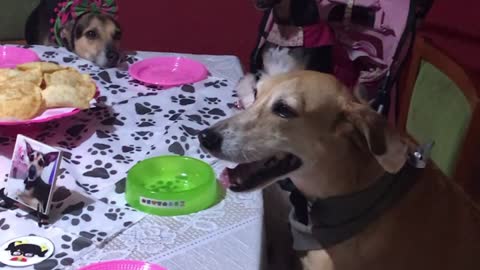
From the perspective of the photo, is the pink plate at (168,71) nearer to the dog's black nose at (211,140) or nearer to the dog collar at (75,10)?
the dog collar at (75,10)

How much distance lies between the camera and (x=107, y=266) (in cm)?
95

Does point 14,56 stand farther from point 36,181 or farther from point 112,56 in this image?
point 36,181

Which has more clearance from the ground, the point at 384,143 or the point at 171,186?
the point at 384,143

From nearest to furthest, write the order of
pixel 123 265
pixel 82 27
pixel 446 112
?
1. pixel 123 265
2. pixel 446 112
3. pixel 82 27

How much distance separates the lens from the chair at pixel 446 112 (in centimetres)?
146

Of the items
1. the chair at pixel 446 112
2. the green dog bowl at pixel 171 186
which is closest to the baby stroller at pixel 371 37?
the chair at pixel 446 112

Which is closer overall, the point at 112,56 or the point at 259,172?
the point at 259,172

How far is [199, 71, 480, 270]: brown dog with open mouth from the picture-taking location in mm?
1145

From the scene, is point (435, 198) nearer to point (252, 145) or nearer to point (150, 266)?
point (252, 145)

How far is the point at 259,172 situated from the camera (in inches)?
44.1

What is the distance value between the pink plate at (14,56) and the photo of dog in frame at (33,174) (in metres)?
0.66

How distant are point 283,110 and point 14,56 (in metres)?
0.92

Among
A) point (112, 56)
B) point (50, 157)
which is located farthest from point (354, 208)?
point (112, 56)

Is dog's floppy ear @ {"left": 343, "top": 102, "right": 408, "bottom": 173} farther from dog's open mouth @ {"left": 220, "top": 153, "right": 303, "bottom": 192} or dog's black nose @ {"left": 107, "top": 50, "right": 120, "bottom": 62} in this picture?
dog's black nose @ {"left": 107, "top": 50, "right": 120, "bottom": 62}
